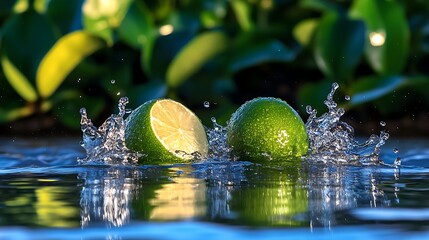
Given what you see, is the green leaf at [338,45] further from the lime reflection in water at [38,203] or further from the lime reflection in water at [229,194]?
the lime reflection in water at [38,203]

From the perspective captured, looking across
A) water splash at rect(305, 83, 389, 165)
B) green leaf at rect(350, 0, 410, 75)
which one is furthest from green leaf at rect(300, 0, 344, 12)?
water splash at rect(305, 83, 389, 165)

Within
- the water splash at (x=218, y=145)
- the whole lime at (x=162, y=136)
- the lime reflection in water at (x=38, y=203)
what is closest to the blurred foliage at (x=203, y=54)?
the water splash at (x=218, y=145)

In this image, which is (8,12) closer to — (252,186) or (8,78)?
(8,78)

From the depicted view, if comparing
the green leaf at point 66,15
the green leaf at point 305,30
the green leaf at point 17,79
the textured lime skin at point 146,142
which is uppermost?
the green leaf at point 66,15

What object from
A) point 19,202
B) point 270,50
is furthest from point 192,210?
point 270,50

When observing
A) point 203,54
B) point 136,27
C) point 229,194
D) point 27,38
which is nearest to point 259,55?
point 203,54

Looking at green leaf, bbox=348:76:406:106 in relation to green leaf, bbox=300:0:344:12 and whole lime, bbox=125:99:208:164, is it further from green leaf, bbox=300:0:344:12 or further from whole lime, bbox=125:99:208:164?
whole lime, bbox=125:99:208:164
